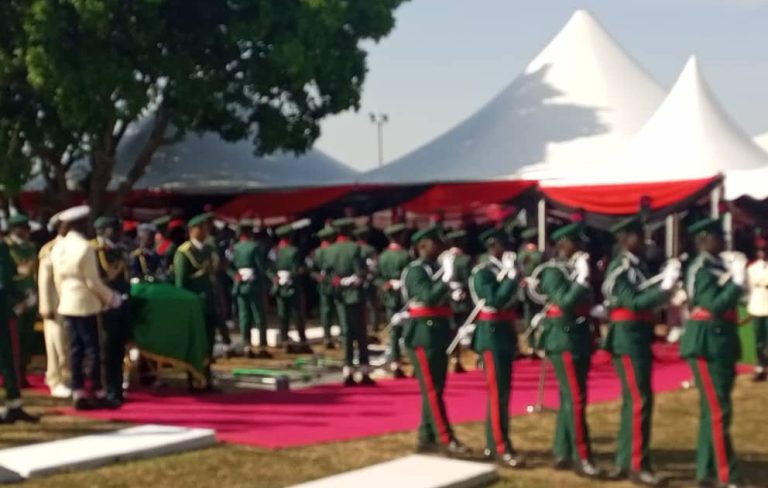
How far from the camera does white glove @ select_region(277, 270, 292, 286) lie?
16031 millimetres

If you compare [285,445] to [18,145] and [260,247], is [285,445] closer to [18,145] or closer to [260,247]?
[260,247]

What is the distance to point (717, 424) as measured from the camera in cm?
760

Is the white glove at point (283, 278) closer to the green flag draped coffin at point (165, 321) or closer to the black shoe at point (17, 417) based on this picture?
the green flag draped coffin at point (165, 321)

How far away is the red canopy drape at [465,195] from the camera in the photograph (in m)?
20.1

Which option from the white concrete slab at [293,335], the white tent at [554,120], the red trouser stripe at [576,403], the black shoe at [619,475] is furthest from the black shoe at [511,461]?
the white tent at [554,120]

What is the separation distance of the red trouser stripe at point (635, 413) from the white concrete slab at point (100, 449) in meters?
3.38

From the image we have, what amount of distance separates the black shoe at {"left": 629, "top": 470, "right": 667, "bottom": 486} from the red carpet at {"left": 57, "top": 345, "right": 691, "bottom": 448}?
2.69 metres

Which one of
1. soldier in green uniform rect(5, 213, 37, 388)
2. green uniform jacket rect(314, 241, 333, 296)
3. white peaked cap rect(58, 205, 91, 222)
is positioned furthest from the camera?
green uniform jacket rect(314, 241, 333, 296)

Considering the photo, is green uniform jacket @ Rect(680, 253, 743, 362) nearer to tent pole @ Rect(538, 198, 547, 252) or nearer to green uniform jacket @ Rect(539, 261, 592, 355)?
green uniform jacket @ Rect(539, 261, 592, 355)

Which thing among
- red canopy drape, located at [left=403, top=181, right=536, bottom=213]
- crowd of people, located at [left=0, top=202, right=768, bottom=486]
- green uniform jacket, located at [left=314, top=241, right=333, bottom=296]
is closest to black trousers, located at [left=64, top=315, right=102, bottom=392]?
crowd of people, located at [left=0, top=202, right=768, bottom=486]

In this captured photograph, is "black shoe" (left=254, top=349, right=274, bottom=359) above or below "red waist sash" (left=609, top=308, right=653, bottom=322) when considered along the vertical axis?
below

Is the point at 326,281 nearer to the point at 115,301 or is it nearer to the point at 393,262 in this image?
the point at 393,262

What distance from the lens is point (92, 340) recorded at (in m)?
10.9

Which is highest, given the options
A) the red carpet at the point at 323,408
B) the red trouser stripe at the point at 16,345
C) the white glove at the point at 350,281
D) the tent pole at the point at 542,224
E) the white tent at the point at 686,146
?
the white tent at the point at 686,146
